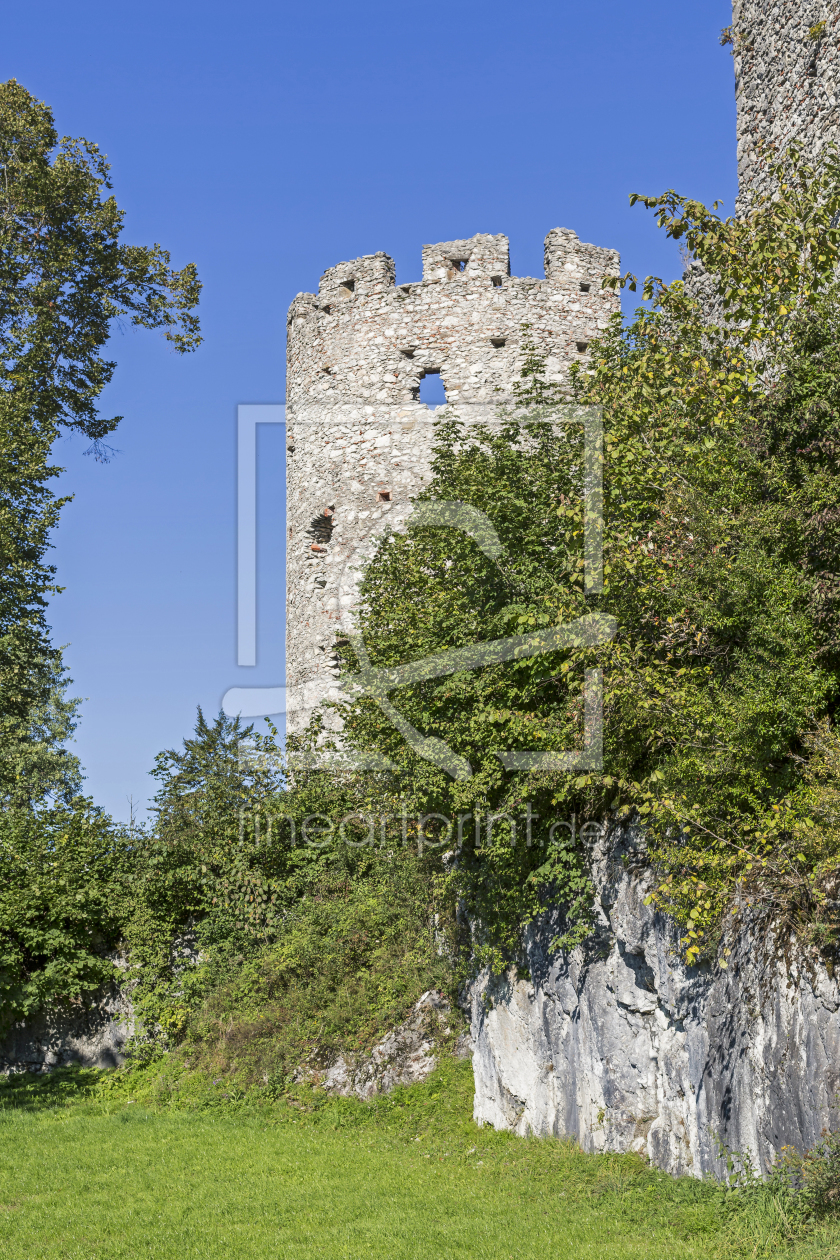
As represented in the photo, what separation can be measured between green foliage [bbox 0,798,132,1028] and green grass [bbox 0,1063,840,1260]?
205cm

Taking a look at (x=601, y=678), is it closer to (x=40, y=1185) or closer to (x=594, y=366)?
(x=594, y=366)

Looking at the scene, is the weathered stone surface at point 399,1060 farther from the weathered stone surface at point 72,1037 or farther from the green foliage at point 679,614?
the weathered stone surface at point 72,1037

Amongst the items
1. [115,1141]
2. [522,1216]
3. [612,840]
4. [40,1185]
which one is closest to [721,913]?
[612,840]

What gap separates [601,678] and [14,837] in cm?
1031

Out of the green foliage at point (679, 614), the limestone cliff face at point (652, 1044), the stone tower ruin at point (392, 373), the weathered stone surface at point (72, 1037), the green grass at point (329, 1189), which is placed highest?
the stone tower ruin at point (392, 373)

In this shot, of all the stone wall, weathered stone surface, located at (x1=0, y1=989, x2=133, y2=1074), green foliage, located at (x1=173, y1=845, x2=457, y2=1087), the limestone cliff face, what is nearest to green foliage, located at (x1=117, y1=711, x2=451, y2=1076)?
green foliage, located at (x1=173, y1=845, x2=457, y2=1087)

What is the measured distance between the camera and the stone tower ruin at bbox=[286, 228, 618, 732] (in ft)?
55.6

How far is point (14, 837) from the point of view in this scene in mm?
14773

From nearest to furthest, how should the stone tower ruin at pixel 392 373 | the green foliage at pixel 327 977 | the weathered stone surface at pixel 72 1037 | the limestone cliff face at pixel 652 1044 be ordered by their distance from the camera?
the limestone cliff face at pixel 652 1044 → the green foliage at pixel 327 977 → the weathered stone surface at pixel 72 1037 → the stone tower ruin at pixel 392 373

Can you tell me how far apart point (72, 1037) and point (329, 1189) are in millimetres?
7542

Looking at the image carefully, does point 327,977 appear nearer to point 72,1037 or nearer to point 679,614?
point 72,1037

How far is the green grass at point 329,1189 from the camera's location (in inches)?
271

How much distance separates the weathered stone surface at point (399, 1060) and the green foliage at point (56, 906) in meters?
4.33

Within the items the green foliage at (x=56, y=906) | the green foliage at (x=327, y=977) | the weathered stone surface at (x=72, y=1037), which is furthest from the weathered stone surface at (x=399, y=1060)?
A: the green foliage at (x=56, y=906)
